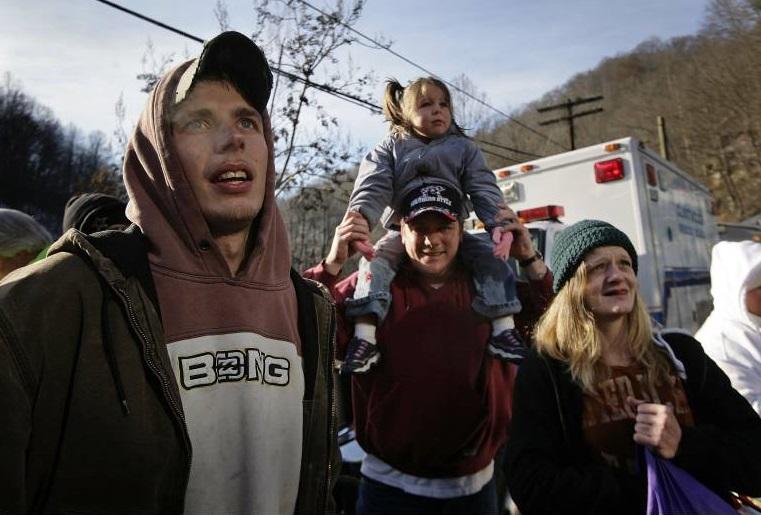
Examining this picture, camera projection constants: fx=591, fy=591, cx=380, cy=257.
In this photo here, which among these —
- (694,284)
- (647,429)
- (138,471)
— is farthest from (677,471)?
(694,284)

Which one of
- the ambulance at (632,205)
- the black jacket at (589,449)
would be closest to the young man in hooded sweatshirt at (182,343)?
the black jacket at (589,449)

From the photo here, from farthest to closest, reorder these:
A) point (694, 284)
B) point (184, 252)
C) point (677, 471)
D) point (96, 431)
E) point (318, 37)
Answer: point (318, 37), point (694, 284), point (677, 471), point (184, 252), point (96, 431)

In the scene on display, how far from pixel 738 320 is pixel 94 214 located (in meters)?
3.39

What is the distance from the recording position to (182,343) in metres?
1.48

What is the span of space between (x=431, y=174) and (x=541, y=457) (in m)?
1.87

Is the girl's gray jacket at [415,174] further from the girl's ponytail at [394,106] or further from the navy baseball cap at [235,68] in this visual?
the navy baseball cap at [235,68]

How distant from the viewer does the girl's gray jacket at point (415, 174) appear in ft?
11.1

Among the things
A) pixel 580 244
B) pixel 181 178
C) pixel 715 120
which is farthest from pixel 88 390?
pixel 715 120

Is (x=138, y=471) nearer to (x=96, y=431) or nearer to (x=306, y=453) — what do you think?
(x=96, y=431)

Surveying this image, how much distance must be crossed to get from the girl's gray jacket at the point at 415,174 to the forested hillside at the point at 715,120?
31.2m

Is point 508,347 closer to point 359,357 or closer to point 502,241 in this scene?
point 502,241

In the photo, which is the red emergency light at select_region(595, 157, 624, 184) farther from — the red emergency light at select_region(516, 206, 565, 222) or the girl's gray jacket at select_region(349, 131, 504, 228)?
the girl's gray jacket at select_region(349, 131, 504, 228)

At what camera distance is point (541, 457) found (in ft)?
6.82

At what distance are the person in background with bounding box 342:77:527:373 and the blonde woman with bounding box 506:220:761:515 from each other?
505 millimetres
